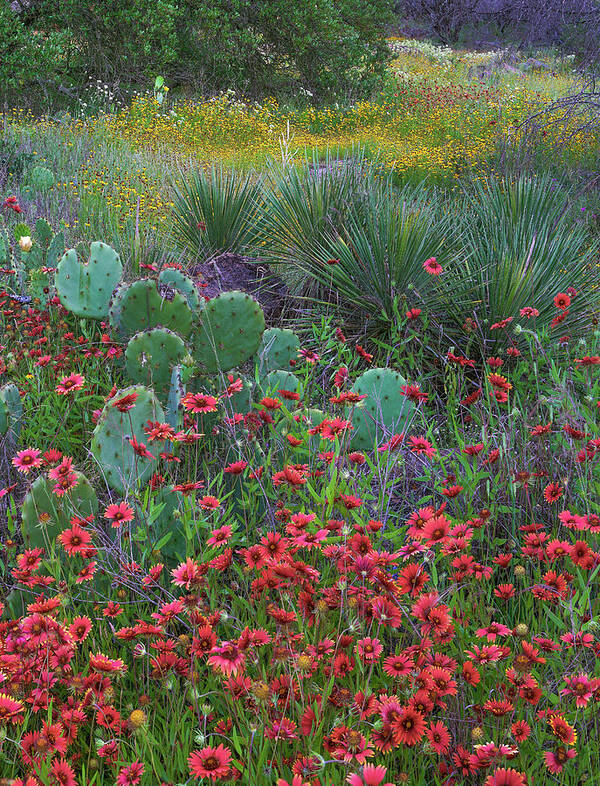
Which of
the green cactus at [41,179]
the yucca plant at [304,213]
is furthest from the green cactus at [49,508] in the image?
the green cactus at [41,179]

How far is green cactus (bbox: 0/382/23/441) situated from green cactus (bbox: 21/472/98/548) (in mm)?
→ 553

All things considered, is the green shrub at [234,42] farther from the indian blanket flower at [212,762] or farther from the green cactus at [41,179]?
the indian blanket flower at [212,762]

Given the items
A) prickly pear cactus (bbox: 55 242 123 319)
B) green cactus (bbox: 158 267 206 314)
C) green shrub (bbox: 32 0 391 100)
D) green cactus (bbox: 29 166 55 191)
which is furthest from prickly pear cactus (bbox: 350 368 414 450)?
green shrub (bbox: 32 0 391 100)

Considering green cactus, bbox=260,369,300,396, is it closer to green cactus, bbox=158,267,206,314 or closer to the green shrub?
green cactus, bbox=158,267,206,314

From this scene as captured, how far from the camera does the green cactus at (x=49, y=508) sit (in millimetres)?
1913

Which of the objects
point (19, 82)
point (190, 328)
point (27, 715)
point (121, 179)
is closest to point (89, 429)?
point (190, 328)

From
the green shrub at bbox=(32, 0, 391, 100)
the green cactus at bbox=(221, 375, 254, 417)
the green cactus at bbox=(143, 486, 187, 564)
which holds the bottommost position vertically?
the green cactus at bbox=(143, 486, 187, 564)

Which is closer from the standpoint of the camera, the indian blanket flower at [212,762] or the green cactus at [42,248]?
the indian blanket flower at [212,762]

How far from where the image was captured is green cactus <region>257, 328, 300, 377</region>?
3.01m

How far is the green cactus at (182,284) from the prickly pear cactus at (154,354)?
19.6 inches

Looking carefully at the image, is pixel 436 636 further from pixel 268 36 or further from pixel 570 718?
pixel 268 36

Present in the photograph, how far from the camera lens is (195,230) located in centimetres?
470

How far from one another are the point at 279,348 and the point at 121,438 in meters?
1.08

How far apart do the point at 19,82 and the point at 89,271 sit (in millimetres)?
10005
